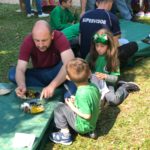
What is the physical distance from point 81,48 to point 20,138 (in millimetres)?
1952

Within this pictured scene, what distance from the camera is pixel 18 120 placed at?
11.7ft

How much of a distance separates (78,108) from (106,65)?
103 cm

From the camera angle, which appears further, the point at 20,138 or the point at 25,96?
the point at 25,96

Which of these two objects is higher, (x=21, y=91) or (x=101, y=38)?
(x=101, y=38)

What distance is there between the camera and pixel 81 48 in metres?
4.87

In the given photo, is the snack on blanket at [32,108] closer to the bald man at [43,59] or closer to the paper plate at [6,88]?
the bald man at [43,59]

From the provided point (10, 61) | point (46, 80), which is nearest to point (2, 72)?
point (10, 61)

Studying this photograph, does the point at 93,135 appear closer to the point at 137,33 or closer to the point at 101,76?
the point at 101,76

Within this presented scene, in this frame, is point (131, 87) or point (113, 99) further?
point (131, 87)

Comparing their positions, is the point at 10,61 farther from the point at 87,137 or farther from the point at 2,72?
the point at 87,137

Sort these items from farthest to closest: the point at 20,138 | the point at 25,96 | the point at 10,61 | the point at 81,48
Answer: the point at 10,61, the point at 81,48, the point at 25,96, the point at 20,138

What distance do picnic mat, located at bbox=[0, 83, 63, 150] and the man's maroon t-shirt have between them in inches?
17.5

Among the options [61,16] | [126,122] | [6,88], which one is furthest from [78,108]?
[61,16]

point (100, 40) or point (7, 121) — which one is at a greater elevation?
point (100, 40)
